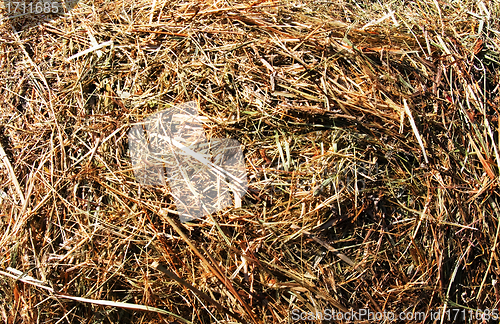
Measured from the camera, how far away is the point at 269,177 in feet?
5.09

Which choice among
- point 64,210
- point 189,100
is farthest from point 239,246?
point 64,210

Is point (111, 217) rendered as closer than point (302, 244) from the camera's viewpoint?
No

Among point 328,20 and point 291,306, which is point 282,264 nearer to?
point 291,306

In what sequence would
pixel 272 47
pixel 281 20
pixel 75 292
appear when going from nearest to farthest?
pixel 75 292, pixel 272 47, pixel 281 20

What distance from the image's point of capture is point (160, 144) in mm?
1631

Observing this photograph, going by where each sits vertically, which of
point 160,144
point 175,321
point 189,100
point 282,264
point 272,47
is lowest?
point 175,321

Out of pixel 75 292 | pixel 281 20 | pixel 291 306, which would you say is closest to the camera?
pixel 291 306

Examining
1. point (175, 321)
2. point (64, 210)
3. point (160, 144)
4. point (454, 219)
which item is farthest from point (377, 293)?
point (64, 210)

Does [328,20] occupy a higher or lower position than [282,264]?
higher

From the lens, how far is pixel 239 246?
1.50 meters

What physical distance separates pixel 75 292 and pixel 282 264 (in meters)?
0.96

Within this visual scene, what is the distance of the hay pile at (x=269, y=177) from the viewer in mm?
1497

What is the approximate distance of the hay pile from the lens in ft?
4.91

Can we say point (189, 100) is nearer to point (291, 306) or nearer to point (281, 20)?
point (281, 20)
